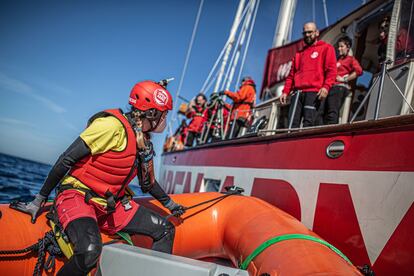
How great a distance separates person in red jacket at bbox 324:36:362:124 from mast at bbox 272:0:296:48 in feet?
15.4

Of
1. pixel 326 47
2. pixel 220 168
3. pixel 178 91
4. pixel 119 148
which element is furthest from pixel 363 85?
pixel 178 91

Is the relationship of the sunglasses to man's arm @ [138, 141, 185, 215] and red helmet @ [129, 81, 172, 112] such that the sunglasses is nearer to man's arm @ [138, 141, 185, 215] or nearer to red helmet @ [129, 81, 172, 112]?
red helmet @ [129, 81, 172, 112]

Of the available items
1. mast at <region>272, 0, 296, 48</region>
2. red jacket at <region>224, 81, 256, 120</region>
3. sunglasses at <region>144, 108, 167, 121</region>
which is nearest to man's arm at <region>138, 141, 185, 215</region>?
sunglasses at <region>144, 108, 167, 121</region>

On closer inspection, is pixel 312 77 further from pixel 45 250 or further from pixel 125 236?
pixel 45 250

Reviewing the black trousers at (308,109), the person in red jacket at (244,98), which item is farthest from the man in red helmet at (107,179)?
the person in red jacket at (244,98)

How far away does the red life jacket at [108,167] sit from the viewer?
204cm

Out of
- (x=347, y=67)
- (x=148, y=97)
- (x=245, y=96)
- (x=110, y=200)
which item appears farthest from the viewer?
(x=245, y=96)

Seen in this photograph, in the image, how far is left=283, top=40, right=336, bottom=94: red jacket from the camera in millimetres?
3547

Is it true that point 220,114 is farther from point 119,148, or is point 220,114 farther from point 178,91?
point 178,91

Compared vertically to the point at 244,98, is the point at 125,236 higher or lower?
lower

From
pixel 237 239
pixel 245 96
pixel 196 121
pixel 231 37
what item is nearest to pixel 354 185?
pixel 237 239

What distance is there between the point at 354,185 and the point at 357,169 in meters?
0.13

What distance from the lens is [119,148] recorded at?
2111mm

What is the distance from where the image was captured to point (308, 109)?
3621 millimetres
